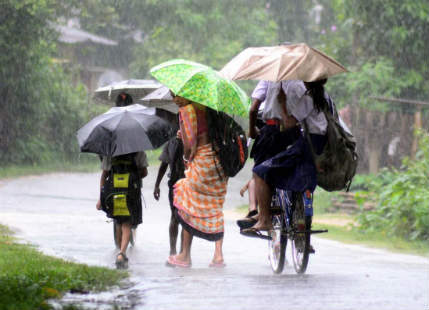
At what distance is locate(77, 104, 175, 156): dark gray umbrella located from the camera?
27.9ft

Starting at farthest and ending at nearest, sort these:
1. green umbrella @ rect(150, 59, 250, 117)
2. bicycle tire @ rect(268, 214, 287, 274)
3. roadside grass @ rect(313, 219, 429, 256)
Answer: roadside grass @ rect(313, 219, 429, 256)
bicycle tire @ rect(268, 214, 287, 274)
green umbrella @ rect(150, 59, 250, 117)

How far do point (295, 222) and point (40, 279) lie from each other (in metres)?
2.47

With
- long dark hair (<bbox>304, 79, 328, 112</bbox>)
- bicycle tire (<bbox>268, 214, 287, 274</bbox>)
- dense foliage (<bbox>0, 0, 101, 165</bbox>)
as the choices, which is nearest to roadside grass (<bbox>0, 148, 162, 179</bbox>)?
dense foliage (<bbox>0, 0, 101, 165</bbox>)

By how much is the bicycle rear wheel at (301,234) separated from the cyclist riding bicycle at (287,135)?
0.98 feet

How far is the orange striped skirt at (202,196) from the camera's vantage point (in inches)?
319

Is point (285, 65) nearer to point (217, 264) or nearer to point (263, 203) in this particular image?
point (263, 203)

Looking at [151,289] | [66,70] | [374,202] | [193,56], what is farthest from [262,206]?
[193,56]

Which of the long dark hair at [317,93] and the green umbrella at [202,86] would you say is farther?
the green umbrella at [202,86]

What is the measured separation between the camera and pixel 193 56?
1265 inches

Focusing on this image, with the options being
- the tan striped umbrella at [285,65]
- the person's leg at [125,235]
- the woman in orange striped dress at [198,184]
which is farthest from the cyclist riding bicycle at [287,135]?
the person's leg at [125,235]

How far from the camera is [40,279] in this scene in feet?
21.2

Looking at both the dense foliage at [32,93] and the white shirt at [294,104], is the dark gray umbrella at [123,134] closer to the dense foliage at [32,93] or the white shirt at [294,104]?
the white shirt at [294,104]

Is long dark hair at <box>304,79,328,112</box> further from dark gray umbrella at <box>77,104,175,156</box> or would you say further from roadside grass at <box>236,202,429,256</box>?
roadside grass at <box>236,202,429,256</box>

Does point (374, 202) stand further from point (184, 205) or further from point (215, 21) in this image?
point (215, 21)
